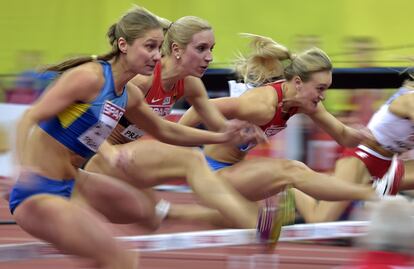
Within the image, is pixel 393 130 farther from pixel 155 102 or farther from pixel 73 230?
pixel 73 230

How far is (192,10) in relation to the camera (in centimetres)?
1377

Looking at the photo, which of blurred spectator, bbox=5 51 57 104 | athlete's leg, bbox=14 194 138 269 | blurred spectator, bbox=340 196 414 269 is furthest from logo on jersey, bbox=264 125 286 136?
blurred spectator, bbox=5 51 57 104

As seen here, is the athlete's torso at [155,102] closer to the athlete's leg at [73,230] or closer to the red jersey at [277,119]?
the red jersey at [277,119]

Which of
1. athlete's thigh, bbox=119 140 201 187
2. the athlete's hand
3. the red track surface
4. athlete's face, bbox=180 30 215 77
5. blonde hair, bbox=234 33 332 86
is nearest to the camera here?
the athlete's hand

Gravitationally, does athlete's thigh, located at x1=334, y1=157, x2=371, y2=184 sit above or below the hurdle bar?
above

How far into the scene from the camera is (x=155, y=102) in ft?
20.4

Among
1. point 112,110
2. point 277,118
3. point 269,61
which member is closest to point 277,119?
point 277,118

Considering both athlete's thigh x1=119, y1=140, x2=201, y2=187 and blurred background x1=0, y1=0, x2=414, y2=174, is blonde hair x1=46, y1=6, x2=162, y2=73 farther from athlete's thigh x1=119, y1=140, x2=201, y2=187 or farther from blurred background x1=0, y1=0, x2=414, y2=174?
blurred background x1=0, y1=0, x2=414, y2=174

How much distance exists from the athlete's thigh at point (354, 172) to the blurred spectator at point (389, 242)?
3.96 metres

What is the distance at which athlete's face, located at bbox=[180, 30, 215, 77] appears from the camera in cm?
617

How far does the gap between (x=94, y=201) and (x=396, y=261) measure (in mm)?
2708

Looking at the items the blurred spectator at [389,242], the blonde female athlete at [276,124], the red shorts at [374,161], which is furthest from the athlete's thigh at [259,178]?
the blurred spectator at [389,242]

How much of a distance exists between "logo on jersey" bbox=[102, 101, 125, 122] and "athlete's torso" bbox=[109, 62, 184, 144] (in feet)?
3.38

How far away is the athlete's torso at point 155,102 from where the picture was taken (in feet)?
20.1
